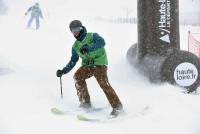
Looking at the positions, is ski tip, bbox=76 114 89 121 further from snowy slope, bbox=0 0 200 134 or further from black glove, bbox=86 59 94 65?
black glove, bbox=86 59 94 65

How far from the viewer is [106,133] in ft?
19.5

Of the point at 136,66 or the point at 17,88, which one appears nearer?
the point at 17,88

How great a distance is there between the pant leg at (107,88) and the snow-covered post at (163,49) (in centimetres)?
138

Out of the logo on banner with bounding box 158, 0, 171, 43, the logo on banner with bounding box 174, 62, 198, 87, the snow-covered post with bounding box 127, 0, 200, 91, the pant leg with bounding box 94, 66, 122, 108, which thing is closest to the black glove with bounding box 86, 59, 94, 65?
the pant leg with bounding box 94, 66, 122, 108

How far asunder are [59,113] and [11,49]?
646 centimetres

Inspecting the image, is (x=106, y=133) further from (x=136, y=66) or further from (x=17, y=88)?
(x=136, y=66)

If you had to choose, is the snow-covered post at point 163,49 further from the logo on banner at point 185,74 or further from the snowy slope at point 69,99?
the snowy slope at point 69,99

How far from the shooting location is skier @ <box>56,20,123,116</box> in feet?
22.1

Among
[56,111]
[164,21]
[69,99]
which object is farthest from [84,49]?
[164,21]

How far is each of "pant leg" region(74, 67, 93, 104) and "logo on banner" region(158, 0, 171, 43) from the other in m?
1.89

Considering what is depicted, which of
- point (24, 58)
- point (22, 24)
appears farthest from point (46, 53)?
point (22, 24)

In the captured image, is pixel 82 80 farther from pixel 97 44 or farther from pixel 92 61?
pixel 97 44

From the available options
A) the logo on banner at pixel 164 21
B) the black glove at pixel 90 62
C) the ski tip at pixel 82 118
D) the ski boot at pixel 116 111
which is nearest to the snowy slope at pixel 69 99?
the ski tip at pixel 82 118

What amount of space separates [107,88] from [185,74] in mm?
1836
